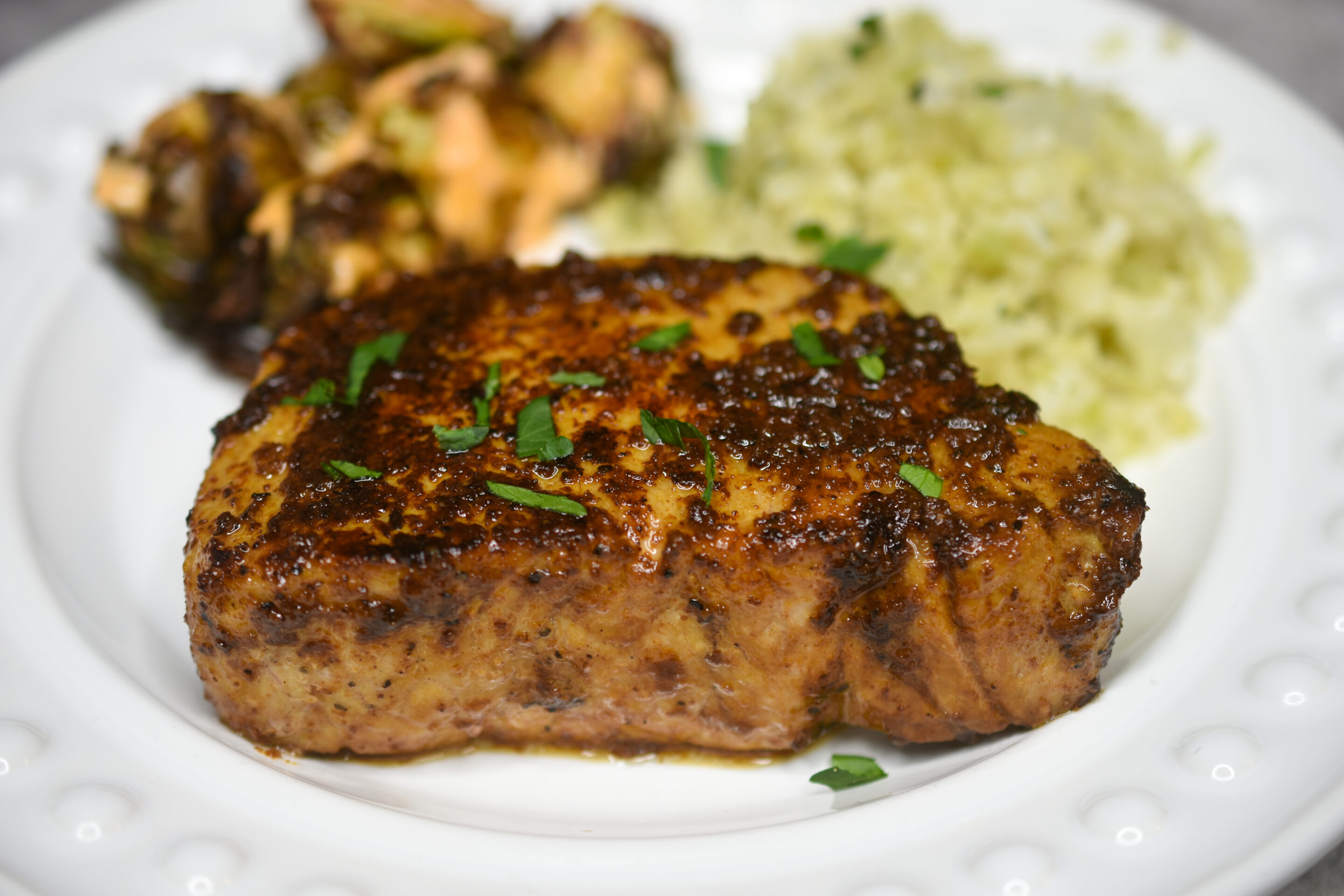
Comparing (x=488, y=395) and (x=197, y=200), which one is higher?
(x=488, y=395)

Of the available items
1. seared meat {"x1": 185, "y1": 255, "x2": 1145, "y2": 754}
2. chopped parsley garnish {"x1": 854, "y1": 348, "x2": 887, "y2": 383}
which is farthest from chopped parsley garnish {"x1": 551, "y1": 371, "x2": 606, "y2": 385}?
chopped parsley garnish {"x1": 854, "y1": 348, "x2": 887, "y2": 383}

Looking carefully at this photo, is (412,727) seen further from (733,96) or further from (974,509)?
(733,96)

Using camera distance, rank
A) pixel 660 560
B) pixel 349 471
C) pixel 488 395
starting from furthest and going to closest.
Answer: pixel 488 395, pixel 349 471, pixel 660 560

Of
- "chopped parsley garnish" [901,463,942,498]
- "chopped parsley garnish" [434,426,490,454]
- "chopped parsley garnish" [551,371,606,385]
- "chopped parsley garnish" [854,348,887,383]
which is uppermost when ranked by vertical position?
"chopped parsley garnish" [854,348,887,383]

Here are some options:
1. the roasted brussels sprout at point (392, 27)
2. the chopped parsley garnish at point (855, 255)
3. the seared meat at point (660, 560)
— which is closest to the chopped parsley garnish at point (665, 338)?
the seared meat at point (660, 560)

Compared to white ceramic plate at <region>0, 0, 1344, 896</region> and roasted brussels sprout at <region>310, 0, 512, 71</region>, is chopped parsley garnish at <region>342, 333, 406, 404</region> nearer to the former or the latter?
white ceramic plate at <region>0, 0, 1344, 896</region>

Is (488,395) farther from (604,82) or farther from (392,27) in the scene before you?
(392,27)

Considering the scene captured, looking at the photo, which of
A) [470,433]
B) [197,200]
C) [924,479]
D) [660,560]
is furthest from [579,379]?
[197,200]
